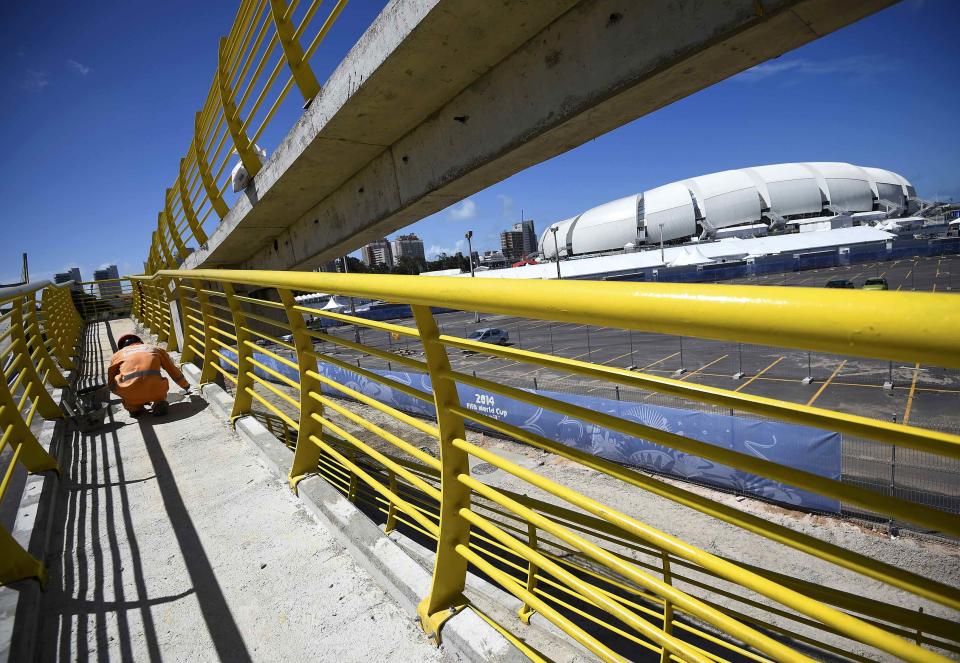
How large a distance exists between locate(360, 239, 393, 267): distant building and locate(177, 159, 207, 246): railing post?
101 metres

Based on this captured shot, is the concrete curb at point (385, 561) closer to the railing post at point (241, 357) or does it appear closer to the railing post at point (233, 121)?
the railing post at point (241, 357)

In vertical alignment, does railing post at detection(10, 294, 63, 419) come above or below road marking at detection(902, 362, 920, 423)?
above

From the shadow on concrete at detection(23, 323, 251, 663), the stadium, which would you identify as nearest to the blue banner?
the shadow on concrete at detection(23, 323, 251, 663)

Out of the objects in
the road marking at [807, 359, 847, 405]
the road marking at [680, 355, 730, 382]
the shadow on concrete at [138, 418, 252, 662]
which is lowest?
the road marking at [807, 359, 847, 405]

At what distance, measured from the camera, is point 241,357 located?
3.19 meters

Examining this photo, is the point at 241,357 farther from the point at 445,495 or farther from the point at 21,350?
the point at 445,495

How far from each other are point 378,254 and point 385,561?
126338 millimetres

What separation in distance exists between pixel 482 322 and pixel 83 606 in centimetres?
2872

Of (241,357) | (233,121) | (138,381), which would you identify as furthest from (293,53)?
(138,381)

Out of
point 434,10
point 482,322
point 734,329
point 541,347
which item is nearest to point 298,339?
point 434,10

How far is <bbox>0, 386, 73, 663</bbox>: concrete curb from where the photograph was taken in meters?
1.58

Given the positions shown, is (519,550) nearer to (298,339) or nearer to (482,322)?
(298,339)

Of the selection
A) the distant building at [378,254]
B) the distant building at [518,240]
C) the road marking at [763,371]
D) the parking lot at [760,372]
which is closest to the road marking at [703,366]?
the parking lot at [760,372]

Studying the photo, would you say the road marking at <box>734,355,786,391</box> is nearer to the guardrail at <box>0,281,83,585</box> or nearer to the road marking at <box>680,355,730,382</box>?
the road marking at <box>680,355,730,382</box>
